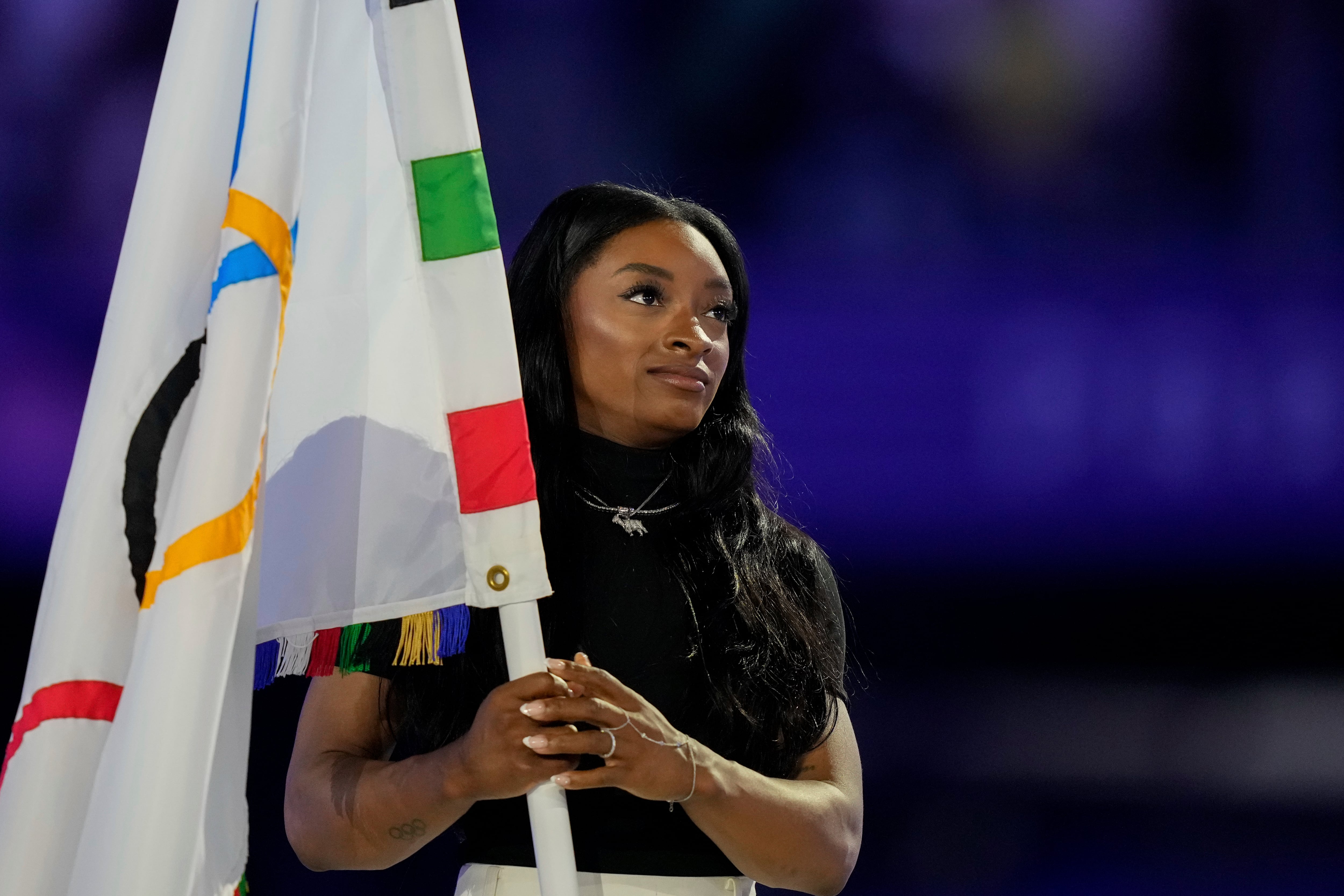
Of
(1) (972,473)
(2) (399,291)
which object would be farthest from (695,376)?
(1) (972,473)

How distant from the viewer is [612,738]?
0.99 meters

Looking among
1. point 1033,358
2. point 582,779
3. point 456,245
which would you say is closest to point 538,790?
point 582,779

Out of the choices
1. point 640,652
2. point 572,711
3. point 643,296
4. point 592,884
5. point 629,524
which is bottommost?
point 592,884

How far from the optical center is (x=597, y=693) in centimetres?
100

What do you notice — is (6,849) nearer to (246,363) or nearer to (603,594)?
(246,363)

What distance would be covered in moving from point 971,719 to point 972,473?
457mm

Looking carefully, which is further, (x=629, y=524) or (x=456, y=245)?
(x=629, y=524)

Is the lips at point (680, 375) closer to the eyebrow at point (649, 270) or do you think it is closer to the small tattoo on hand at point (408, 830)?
the eyebrow at point (649, 270)

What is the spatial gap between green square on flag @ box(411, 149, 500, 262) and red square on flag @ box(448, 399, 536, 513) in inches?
5.2

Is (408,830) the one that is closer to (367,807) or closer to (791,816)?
(367,807)

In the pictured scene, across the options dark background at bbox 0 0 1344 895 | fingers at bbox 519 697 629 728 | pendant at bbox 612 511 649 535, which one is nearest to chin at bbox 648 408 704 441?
pendant at bbox 612 511 649 535

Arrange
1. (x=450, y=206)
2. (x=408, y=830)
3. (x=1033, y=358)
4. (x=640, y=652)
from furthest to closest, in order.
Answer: (x=1033, y=358)
(x=640, y=652)
(x=408, y=830)
(x=450, y=206)

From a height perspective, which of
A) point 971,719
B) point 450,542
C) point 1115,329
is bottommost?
point 450,542

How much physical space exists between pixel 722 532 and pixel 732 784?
36cm
